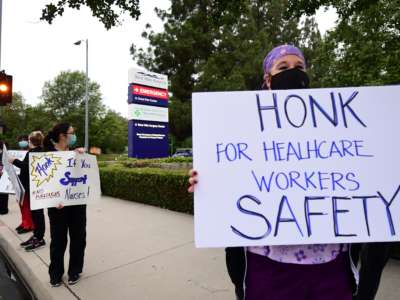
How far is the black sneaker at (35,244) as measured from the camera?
197 inches

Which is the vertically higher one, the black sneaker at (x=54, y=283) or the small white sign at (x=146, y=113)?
the small white sign at (x=146, y=113)

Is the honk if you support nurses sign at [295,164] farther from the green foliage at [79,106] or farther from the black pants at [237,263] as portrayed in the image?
the green foliage at [79,106]

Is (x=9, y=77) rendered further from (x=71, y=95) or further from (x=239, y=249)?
(x=71, y=95)

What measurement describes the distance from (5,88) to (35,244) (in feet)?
20.7

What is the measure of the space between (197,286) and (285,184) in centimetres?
237

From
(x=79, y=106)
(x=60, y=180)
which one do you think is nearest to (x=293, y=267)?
(x=60, y=180)

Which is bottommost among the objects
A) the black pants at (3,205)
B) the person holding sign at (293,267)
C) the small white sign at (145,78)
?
the black pants at (3,205)

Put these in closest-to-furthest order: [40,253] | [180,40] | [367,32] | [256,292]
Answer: [256,292] < [40,253] < [367,32] < [180,40]

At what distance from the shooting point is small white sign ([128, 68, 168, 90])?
16.6 meters

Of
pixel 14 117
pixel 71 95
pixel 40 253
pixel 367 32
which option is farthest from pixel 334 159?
pixel 71 95

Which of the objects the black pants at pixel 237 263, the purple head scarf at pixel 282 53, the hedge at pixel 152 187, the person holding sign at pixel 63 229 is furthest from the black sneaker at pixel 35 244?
the purple head scarf at pixel 282 53

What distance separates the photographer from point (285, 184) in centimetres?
158

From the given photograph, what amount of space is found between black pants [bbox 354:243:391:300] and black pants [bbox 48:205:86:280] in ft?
9.39

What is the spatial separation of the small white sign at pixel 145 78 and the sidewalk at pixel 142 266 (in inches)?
434
